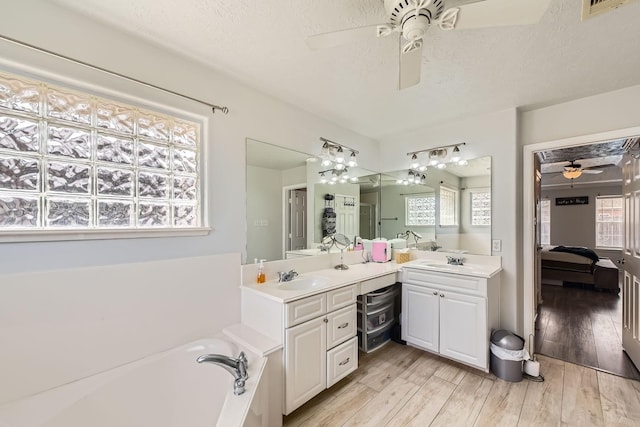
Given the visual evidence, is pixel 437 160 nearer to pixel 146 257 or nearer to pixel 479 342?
pixel 479 342

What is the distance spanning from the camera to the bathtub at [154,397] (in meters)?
1.23

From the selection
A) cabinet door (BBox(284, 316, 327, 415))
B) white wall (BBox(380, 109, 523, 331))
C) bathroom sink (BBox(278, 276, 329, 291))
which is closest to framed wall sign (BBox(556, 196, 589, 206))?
white wall (BBox(380, 109, 523, 331))

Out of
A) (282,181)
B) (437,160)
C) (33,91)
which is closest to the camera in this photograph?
(33,91)

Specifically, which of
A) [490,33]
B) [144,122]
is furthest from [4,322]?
[490,33]

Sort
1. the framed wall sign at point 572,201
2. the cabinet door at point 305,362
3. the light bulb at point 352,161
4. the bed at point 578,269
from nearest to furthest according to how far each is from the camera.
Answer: the cabinet door at point 305,362, the light bulb at point 352,161, the bed at point 578,269, the framed wall sign at point 572,201

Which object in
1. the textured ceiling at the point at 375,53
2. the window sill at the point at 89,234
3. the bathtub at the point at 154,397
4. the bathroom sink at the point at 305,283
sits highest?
the textured ceiling at the point at 375,53

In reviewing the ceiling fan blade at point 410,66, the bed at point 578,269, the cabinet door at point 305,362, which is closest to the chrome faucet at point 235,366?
the cabinet door at point 305,362

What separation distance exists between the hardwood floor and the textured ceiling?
2434 mm

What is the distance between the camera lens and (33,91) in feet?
4.53

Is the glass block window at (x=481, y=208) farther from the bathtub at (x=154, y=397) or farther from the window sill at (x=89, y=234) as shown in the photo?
the window sill at (x=89, y=234)

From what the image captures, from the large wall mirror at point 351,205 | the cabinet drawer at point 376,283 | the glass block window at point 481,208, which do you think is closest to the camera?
the large wall mirror at point 351,205

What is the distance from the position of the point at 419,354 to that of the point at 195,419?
207 cm

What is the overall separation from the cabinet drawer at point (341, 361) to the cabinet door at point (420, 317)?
0.79m

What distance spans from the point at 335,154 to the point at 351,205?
68 centimetres
